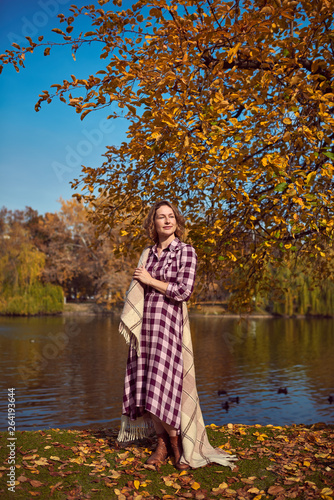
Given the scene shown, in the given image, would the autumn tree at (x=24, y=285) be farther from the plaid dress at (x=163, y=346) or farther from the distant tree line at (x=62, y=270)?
the plaid dress at (x=163, y=346)

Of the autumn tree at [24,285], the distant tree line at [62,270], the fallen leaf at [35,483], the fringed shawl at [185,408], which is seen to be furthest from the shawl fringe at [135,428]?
the autumn tree at [24,285]

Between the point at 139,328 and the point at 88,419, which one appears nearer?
the point at 139,328

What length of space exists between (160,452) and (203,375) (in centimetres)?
1082

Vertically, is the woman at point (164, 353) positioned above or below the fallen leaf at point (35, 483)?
above

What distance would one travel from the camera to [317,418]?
980 cm

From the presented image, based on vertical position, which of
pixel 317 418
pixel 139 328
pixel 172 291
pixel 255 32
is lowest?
pixel 317 418

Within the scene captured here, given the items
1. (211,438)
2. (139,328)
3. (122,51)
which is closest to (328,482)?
(211,438)

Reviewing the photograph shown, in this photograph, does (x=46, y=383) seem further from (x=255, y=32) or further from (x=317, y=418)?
(x=255, y=32)

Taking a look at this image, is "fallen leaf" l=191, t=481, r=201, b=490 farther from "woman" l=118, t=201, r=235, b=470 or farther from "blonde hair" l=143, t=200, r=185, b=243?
"blonde hair" l=143, t=200, r=185, b=243

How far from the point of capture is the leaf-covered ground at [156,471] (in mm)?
3518

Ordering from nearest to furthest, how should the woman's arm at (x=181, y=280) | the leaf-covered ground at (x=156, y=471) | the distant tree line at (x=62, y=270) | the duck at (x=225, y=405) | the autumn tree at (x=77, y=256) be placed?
1. the leaf-covered ground at (x=156, y=471)
2. the woman's arm at (x=181, y=280)
3. the duck at (x=225, y=405)
4. the distant tree line at (x=62, y=270)
5. the autumn tree at (x=77, y=256)

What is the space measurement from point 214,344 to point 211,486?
18.0 m

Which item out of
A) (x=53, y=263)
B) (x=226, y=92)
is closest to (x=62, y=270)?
(x=53, y=263)

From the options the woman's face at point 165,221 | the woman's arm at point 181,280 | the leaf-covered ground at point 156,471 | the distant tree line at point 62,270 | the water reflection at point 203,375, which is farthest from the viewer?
the distant tree line at point 62,270
